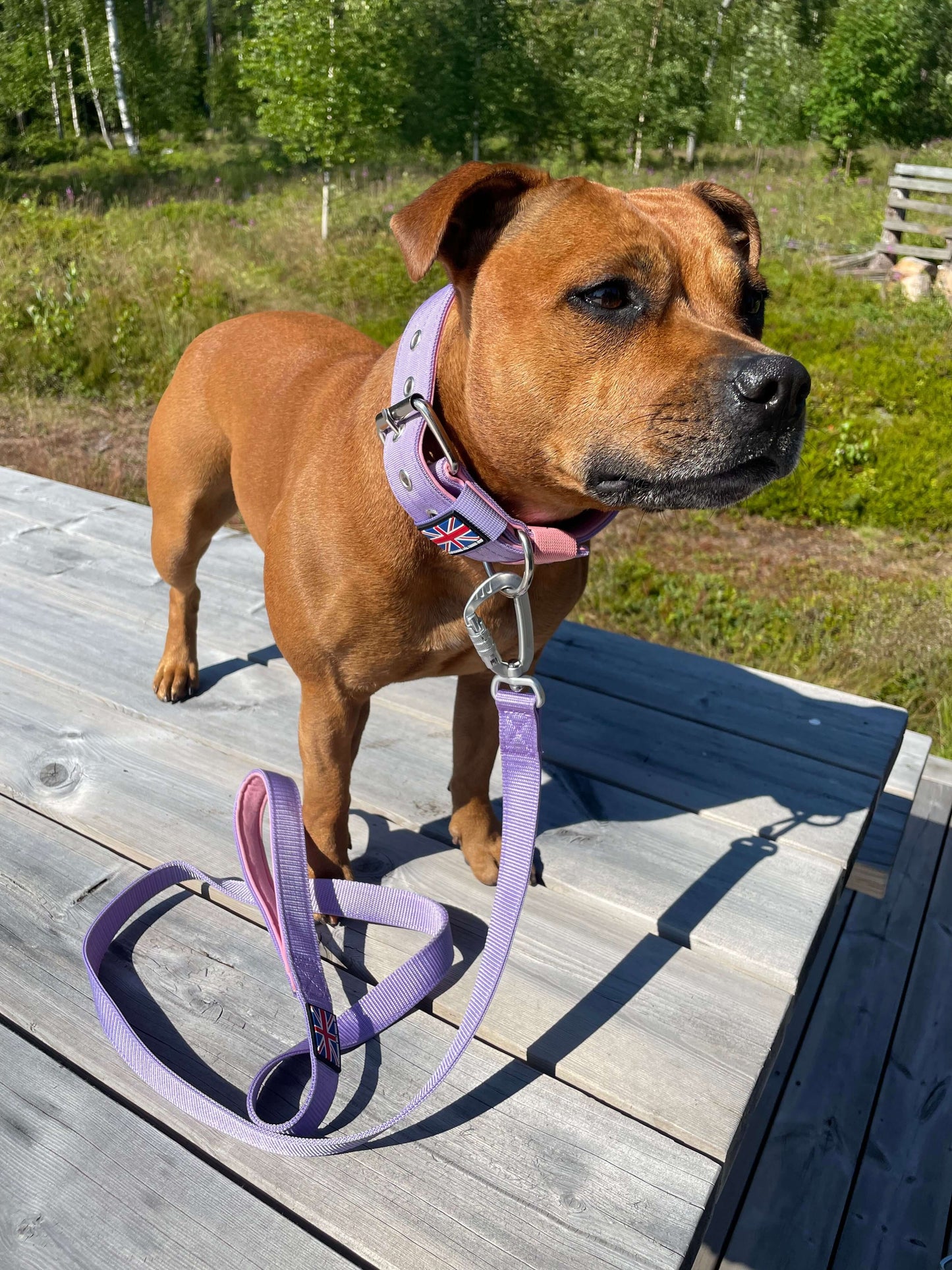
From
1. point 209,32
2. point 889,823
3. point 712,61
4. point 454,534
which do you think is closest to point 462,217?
point 454,534

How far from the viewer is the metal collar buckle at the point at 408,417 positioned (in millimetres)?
1690

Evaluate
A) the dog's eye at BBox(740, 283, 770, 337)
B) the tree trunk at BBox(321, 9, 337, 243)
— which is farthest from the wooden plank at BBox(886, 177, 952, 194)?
the dog's eye at BBox(740, 283, 770, 337)

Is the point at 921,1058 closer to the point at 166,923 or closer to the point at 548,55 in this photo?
the point at 166,923

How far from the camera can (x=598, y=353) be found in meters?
1.67

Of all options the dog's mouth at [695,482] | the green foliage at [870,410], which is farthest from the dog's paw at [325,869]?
the green foliage at [870,410]

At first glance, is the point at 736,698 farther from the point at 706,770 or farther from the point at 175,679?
the point at 175,679

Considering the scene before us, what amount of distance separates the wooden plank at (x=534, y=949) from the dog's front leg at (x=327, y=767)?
7.2 inches

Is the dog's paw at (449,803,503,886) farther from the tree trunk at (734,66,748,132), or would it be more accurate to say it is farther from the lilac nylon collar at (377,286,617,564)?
the tree trunk at (734,66,748,132)

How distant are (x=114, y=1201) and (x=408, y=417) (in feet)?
4.47

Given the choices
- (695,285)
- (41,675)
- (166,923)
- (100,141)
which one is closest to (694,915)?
(166,923)

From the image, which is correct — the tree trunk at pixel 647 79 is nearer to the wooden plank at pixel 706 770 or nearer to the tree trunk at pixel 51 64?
the tree trunk at pixel 51 64

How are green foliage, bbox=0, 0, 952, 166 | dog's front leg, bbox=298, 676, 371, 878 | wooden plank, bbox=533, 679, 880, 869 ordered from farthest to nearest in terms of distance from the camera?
green foliage, bbox=0, 0, 952, 166 < wooden plank, bbox=533, 679, 880, 869 < dog's front leg, bbox=298, 676, 371, 878

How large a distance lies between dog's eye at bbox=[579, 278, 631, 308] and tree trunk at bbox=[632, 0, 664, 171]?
21.6 metres

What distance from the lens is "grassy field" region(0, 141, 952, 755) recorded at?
5.03 metres
